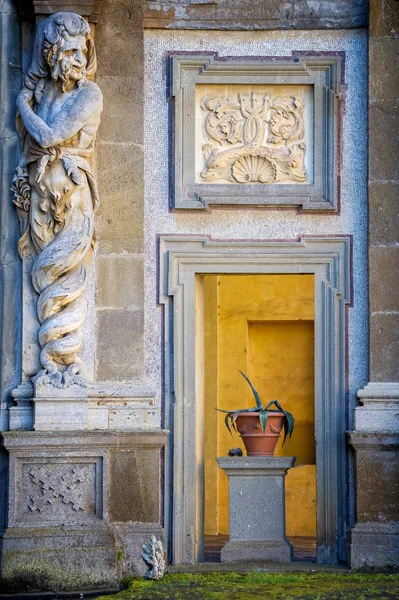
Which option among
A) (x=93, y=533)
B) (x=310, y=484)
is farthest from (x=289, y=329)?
(x=93, y=533)

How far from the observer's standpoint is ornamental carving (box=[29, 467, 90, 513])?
A: 12.2m

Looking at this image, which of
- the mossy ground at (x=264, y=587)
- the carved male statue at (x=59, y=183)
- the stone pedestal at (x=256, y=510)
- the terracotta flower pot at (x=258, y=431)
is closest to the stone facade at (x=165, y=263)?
the carved male statue at (x=59, y=183)

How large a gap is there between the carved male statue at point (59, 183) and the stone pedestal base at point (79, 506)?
0.59 metres

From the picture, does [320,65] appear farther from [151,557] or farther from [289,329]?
[289,329]

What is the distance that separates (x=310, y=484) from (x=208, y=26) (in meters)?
6.45

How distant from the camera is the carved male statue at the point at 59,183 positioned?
489 inches

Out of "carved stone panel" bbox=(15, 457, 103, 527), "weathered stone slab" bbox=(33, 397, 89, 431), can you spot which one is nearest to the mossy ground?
"carved stone panel" bbox=(15, 457, 103, 527)

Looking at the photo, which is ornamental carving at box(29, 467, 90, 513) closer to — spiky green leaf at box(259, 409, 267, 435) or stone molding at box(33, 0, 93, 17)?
spiky green leaf at box(259, 409, 267, 435)

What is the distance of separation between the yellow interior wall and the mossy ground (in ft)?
16.8

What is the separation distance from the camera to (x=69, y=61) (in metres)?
12.4

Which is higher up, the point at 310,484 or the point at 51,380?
the point at 51,380

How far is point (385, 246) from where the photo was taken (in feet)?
41.9

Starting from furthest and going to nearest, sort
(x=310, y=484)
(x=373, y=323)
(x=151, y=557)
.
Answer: (x=310, y=484) < (x=373, y=323) < (x=151, y=557)

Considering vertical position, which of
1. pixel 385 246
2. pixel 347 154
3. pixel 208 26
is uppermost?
pixel 208 26
